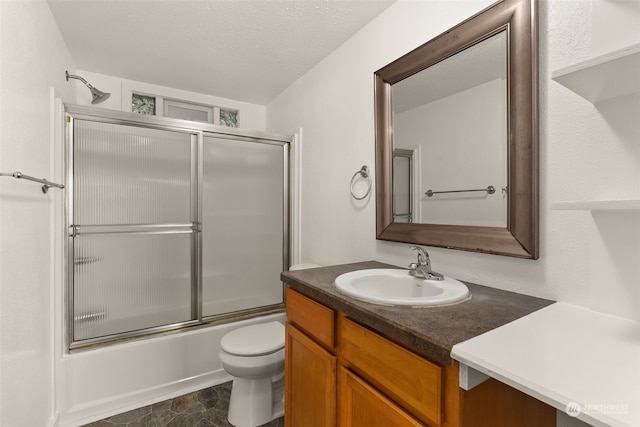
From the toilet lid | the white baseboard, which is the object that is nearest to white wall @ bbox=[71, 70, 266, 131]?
the toilet lid

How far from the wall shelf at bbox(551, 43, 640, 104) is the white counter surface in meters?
0.64

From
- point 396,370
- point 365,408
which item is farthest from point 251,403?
point 396,370

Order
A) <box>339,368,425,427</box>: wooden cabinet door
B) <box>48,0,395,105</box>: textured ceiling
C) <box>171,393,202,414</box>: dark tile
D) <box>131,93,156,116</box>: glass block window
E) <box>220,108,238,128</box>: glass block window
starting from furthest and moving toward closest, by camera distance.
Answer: <box>220,108,238,128</box>: glass block window < <box>131,93,156,116</box>: glass block window < <box>171,393,202,414</box>: dark tile < <box>48,0,395,105</box>: textured ceiling < <box>339,368,425,427</box>: wooden cabinet door

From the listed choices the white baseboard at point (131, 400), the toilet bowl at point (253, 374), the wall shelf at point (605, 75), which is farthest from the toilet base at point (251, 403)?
the wall shelf at point (605, 75)

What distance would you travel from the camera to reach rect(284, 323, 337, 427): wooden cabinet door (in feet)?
3.70

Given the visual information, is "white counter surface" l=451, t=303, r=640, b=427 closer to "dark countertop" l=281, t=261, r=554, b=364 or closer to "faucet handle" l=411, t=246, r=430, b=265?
"dark countertop" l=281, t=261, r=554, b=364

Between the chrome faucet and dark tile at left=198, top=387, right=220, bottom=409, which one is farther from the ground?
the chrome faucet

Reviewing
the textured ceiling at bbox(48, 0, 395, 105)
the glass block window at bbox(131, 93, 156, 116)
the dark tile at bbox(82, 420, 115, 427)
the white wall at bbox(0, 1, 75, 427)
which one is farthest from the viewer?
the glass block window at bbox(131, 93, 156, 116)

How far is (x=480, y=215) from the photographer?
1222mm

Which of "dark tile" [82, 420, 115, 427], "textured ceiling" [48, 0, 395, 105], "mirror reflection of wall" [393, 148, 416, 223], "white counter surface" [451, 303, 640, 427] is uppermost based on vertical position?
"textured ceiling" [48, 0, 395, 105]

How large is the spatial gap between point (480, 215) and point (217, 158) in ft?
6.21

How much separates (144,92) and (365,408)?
2869mm

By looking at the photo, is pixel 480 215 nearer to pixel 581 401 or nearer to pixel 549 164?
pixel 549 164

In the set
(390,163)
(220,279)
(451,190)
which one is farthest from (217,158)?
(451,190)
